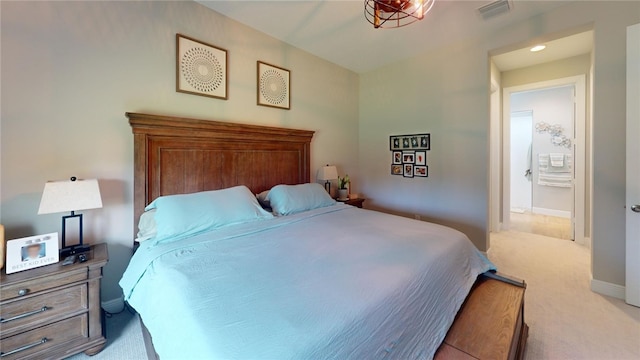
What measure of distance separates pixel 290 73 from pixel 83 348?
316 cm

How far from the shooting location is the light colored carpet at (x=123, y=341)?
1.59 m

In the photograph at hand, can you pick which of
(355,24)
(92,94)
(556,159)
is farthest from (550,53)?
(92,94)

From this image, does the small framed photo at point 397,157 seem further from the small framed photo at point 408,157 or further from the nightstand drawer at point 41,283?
the nightstand drawer at point 41,283

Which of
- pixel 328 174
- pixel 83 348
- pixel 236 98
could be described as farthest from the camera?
pixel 328 174

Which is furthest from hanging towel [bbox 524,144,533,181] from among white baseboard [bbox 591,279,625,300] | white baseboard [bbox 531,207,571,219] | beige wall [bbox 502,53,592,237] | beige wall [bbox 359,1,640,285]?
white baseboard [bbox 591,279,625,300]

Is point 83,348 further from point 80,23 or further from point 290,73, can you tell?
point 290,73

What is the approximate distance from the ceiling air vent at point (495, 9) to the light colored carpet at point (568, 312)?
271cm

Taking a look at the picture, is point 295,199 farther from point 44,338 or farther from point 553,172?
point 553,172

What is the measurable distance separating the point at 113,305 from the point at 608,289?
435 centimetres

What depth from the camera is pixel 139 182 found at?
6.73 feet

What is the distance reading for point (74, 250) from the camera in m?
1.70

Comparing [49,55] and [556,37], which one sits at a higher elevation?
[556,37]

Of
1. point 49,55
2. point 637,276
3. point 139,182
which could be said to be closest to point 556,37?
point 637,276

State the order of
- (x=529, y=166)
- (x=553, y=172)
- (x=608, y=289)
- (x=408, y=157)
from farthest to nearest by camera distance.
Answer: (x=529, y=166) → (x=553, y=172) → (x=408, y=157) → (x=608, y=289)
